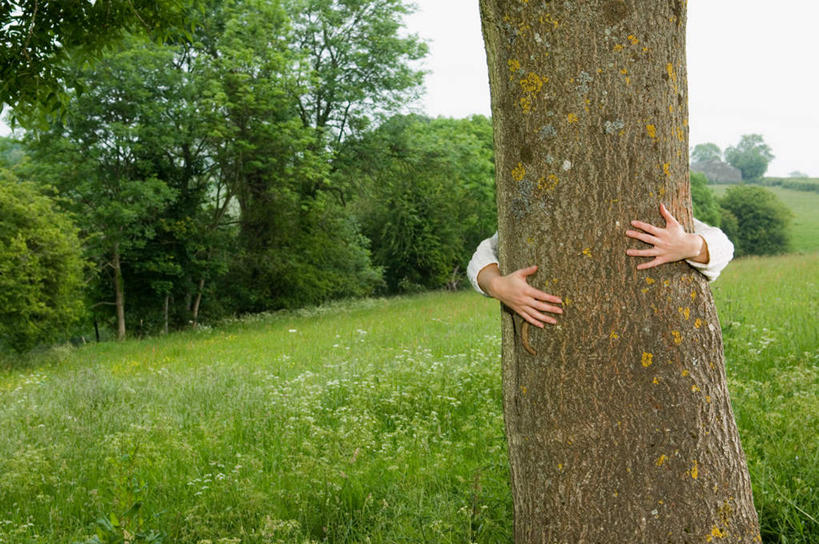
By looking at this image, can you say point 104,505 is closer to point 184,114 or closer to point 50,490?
point 50,490

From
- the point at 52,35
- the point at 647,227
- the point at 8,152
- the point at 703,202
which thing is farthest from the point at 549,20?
the point at 703,202

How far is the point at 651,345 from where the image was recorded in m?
2.54

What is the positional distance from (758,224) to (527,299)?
257 ft

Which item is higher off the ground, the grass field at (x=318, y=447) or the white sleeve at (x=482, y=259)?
the white sleeve at (x=482, y=259)

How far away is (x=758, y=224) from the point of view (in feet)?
230

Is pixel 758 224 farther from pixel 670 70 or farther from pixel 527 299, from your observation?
pixel 527 299

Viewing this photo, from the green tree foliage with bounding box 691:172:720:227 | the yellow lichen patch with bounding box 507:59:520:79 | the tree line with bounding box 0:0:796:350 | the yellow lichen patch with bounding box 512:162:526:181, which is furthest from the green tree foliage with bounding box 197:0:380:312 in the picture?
the green tree foliage with bounding box 691:172:720:227

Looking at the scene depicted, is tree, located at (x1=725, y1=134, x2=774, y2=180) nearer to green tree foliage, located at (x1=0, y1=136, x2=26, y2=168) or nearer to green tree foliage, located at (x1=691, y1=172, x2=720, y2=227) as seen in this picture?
green tree foliage, located at (x1=691, y1=172, x2=720, y2=227)

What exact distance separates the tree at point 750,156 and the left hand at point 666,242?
5804 inches

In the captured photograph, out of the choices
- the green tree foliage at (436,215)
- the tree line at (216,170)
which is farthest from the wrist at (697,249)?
the green tree foliage at (436,215)

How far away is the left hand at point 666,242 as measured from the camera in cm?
252

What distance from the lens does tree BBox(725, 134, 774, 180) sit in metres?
135

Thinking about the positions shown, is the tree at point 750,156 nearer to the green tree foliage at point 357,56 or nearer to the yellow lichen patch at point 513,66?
the green tree foliage at point 357,56

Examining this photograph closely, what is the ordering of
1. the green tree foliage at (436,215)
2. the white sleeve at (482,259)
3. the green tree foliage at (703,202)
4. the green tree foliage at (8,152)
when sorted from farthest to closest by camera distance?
the green tree foliage at (703,202) → the green tree foliage at (436,215) → the green tree foliage at (8,152) → the white sleeve at (482,259)
